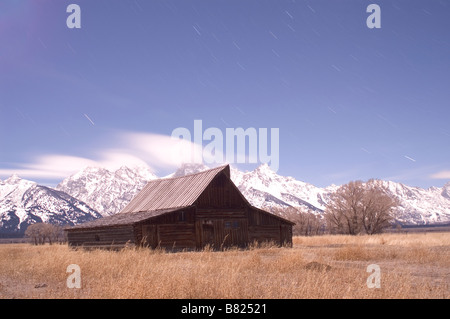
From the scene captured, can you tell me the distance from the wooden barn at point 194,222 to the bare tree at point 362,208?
83.0 feet

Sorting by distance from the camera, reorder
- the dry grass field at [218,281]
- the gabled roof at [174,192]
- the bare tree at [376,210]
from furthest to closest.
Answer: the bare tree at [376,210]
the gabled roof at [174,192]
the dry grass field at [218,281]

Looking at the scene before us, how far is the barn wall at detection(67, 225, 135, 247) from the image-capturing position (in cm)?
3075

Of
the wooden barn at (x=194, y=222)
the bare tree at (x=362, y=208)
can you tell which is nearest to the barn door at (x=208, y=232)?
the wooden barn at (x=194, y=222)

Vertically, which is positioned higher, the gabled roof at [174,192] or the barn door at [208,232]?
the gabled roof at [174,192]

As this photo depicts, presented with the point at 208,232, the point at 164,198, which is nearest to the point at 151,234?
the point at 208,232

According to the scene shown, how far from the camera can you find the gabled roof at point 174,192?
108 ft

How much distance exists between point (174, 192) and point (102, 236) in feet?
21.2

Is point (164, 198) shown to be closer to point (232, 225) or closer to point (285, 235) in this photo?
point (232, 225)

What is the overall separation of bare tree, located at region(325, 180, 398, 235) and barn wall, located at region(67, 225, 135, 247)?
35.6m

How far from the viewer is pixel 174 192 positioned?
35688mm

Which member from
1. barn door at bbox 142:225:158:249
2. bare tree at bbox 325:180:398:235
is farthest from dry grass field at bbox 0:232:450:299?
bare tree at bbox 325:180:398:235

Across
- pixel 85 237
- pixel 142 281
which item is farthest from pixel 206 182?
pixel 142 281

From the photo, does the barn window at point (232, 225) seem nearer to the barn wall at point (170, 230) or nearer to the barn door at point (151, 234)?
the barn wall at point (170, 230)
